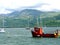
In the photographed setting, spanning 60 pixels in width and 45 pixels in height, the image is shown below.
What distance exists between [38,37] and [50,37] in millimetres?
4910

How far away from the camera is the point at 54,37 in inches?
4449

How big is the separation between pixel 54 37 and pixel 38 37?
6669 mm

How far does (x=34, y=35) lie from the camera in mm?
114938

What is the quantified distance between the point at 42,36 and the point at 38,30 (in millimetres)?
3267

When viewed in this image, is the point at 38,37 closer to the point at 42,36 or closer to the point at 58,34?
the point at 42,36

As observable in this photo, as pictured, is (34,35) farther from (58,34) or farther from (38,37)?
(58,34)

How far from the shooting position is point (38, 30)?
372ft

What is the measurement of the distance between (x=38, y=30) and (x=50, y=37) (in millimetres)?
5714

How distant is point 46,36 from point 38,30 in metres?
4.05

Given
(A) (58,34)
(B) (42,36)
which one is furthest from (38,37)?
(A) (58,34)

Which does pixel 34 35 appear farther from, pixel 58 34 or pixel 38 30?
pixel 58 34

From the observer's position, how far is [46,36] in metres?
114

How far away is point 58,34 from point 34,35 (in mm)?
10716

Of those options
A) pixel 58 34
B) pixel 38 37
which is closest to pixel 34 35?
pixel 38 37
